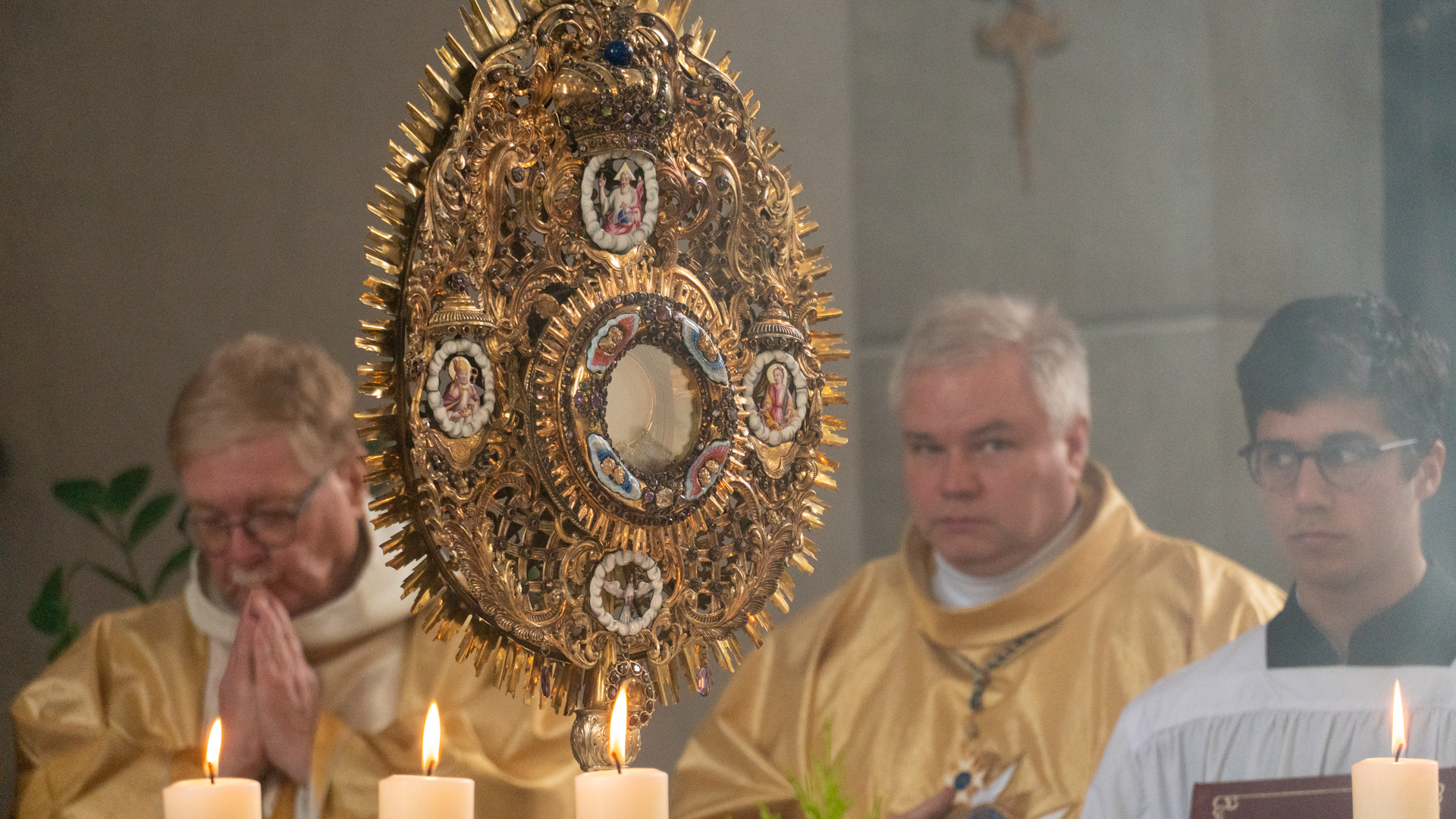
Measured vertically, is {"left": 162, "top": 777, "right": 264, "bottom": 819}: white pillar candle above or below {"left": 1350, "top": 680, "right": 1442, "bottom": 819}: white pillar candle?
above

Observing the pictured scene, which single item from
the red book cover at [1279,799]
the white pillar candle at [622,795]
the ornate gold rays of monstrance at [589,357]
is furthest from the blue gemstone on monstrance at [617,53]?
the red book cover at [1279,799]

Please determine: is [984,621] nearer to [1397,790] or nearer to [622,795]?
[1397,790]

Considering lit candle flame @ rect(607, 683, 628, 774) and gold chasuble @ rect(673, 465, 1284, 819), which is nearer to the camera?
lit candle flame @ rect(607, 683, 628, 774)

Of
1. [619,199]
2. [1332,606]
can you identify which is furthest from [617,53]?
[1332,606]

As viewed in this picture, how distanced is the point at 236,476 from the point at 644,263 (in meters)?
0.78

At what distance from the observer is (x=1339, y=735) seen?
259 cm

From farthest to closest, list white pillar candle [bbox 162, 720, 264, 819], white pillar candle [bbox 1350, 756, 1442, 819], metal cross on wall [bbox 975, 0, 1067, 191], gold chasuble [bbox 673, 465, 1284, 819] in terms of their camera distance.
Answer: metal cross on wall [bbox 975, 0, 1067, 191]
gold chasuble [bbox 673, 465, 1284, 819]
white pillar candle [bbox 1350, 756, 1442, 819]
white pillar candle [bbox 162, 720, 264, 819]

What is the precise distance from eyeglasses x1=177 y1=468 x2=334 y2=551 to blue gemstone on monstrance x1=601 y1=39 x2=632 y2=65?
0.85 metres

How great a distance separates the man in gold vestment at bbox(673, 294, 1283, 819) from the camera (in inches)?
112

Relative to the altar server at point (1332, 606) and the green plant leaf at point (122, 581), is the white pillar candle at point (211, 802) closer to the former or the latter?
the green plant leaf at point (122, 581)

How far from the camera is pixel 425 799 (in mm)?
1533

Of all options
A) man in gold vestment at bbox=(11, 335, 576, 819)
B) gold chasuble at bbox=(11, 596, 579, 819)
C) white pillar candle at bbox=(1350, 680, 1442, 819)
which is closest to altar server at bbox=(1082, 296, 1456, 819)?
white pillar candle at bbox=(1350, 680, 1442, 819)

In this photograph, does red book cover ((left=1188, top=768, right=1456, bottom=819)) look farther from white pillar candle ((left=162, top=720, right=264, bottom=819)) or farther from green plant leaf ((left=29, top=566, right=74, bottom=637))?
green plant leaf ((left=29, top=566, right=74, bottom=637))

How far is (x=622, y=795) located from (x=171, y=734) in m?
0.93
